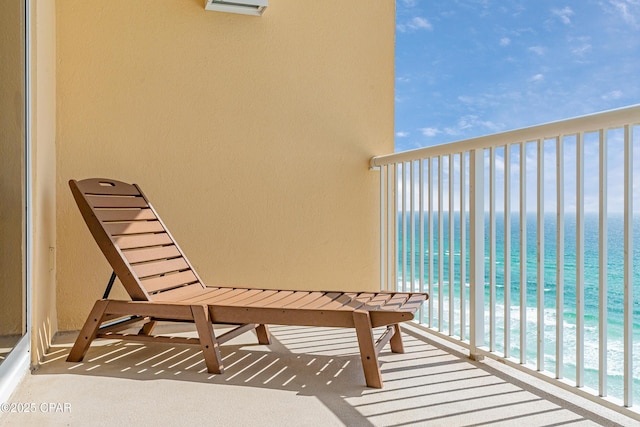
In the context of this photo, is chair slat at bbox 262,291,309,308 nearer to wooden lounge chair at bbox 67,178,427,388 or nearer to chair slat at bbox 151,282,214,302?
wooden lounge chair at bbox 67,178,427,388

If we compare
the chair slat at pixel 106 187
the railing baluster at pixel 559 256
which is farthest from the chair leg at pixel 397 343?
the chair slat at pixel 106 187

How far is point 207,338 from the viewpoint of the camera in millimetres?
2500

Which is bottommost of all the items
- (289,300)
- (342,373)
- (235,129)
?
(342,373)

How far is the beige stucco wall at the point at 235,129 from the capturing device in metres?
3.35

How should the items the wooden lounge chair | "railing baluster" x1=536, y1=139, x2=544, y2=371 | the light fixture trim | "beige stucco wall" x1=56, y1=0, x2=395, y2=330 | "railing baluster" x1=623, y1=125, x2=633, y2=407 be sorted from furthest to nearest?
the light fixture trim
"beige stucco wall" x1=56, y1=0, x2=395, y2=330
the wooden lounge chair
"railing baluster" x1=536, y1=139, x2=544, y2=371
"railing baluster" x1=623, y1=125, x2=633, y2=407

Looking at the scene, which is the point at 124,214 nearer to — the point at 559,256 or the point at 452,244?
the point at 452,244

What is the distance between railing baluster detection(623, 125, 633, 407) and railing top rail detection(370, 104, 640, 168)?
5 cm

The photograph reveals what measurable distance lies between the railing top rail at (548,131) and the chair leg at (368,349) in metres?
0.95

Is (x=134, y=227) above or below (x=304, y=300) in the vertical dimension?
above

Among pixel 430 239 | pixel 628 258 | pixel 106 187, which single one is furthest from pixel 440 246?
pixel 106 187

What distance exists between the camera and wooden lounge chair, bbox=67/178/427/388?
93.6 inches

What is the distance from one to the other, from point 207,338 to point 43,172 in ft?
3.81

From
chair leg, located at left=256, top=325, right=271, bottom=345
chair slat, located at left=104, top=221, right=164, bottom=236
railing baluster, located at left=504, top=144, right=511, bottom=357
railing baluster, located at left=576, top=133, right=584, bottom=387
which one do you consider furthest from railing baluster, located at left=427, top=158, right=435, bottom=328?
chair slat, located at left=104, top=221, right=164, bottom=236

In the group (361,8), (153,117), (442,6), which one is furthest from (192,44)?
(442,6)
